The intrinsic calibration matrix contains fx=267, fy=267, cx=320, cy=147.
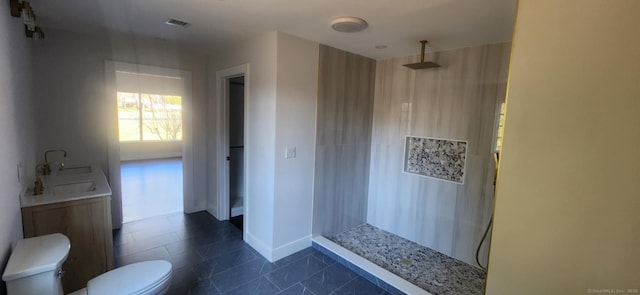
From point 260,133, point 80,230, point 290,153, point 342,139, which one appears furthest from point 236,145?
point 80,230

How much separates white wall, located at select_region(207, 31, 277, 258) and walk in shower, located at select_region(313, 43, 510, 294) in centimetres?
59

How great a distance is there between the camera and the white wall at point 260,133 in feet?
8.67

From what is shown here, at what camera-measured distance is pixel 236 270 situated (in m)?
2.60

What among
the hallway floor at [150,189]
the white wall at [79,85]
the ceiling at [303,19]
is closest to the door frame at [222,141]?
the ceiling at [303,19]

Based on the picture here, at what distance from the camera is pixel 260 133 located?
2.81m

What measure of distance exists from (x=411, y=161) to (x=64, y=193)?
346 centimetres

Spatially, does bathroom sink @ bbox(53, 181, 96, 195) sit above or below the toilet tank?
above

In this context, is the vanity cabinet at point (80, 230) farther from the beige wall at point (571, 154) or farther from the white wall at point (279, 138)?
the beige wall at point (571, 154)

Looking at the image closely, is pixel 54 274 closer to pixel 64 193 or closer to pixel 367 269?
pixel 64 193

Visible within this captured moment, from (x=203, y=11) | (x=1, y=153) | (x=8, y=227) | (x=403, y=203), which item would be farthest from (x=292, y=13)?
(x=403, y=203)

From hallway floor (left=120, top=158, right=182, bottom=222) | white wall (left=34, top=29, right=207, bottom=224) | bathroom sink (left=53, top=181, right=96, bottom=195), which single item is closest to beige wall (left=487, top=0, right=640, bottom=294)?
bathroom sink (left=53, top=181, right=96, bottom=195)

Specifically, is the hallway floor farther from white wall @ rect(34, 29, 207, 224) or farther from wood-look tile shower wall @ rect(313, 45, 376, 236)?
wood-look tile shower wall @ rect(313, 45, 376, 236)

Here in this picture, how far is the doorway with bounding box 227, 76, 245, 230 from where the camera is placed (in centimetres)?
389

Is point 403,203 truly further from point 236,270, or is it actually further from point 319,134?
point 236,270
